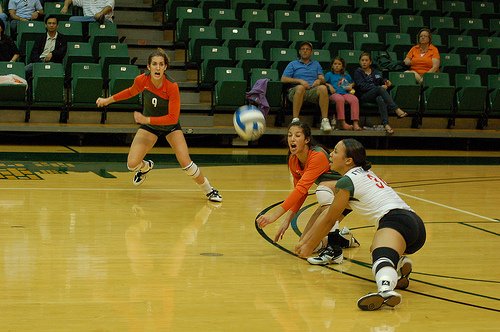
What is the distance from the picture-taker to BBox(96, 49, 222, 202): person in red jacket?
8.64 meters

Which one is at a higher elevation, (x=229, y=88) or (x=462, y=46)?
(x=462, y=46)


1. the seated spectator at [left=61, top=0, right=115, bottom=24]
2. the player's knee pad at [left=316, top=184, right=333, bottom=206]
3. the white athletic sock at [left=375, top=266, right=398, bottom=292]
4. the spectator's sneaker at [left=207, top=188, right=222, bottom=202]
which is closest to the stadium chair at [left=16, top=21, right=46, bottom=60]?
the seated spectator at [left=61, top=0, right=115, bottom=24]

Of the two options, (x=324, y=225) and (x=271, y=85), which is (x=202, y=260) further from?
(x=271, y=85)

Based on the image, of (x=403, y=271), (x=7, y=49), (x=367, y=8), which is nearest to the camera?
(x=403, y=271)

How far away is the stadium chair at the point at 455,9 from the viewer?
17.8 meters

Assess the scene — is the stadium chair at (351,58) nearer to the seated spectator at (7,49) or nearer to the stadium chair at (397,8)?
the stadium chair at (397,8)

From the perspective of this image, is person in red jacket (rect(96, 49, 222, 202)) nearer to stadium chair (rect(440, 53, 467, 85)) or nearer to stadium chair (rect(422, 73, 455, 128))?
stadium chair (rect(422, 73, 455, 128))

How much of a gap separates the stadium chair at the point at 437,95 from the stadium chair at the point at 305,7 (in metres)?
2.81

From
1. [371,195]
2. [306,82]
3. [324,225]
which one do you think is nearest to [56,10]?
[306,82]

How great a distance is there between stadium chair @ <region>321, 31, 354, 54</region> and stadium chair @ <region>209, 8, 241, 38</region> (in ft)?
5.19

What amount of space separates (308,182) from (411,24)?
36.9ft

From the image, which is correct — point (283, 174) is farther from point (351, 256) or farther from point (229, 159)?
point (351, 256)

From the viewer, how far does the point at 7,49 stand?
13367 mm

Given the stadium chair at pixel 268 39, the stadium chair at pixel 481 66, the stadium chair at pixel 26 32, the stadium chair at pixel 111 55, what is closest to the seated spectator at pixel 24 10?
the stadium chair at pixel 26 32
